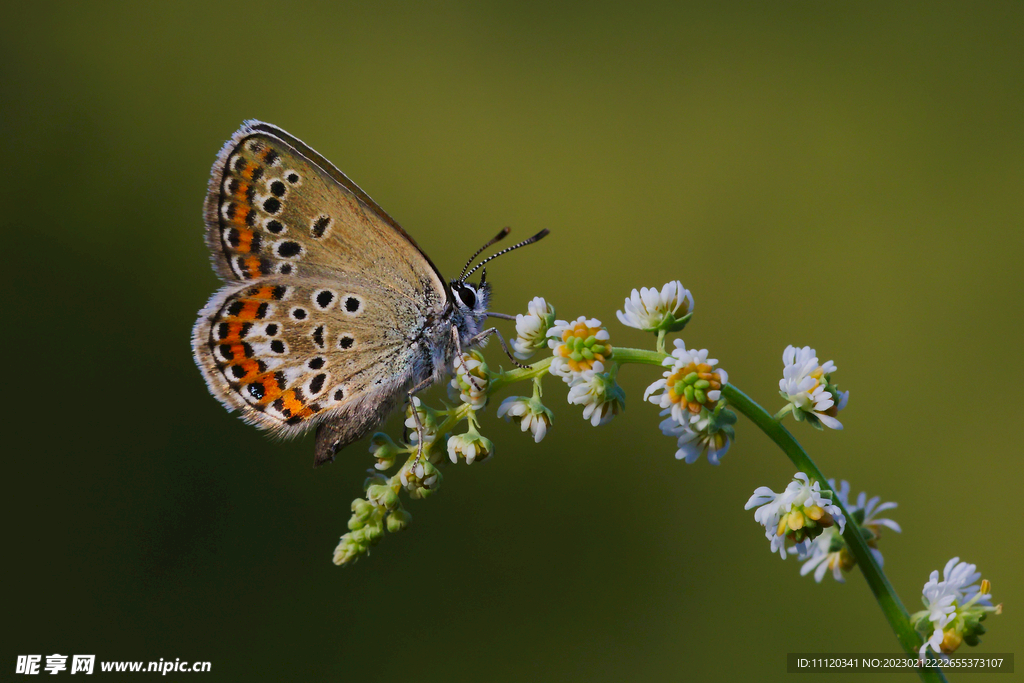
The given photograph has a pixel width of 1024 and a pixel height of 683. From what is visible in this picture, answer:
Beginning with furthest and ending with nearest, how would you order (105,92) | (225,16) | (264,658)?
(225,16) < (105,92) < (264,658)

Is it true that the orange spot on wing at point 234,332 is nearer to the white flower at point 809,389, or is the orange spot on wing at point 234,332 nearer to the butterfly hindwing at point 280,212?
the butterfly hindwing at point 280,212

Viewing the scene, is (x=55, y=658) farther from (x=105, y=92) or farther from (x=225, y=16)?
(x=225, y=16)

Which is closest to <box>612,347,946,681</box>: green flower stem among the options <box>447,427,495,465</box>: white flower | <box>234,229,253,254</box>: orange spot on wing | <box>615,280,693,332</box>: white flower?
<box>615,280,693,332</box>: white flower

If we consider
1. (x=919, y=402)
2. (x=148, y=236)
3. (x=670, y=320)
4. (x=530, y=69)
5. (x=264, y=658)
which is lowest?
(x=264, y=658)

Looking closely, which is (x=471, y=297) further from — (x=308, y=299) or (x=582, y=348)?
(x=582, y=348)

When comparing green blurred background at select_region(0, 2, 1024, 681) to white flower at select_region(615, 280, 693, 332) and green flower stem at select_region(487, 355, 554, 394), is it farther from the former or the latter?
white flower at select_region(615, 280, 693, 332)

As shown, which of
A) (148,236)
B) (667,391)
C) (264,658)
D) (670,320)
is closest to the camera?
(667,391)

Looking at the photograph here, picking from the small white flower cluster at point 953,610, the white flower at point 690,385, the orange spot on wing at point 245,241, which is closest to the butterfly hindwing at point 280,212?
the orange spot on wing at point 245,241

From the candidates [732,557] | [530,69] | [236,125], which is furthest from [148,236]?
[732,557]
